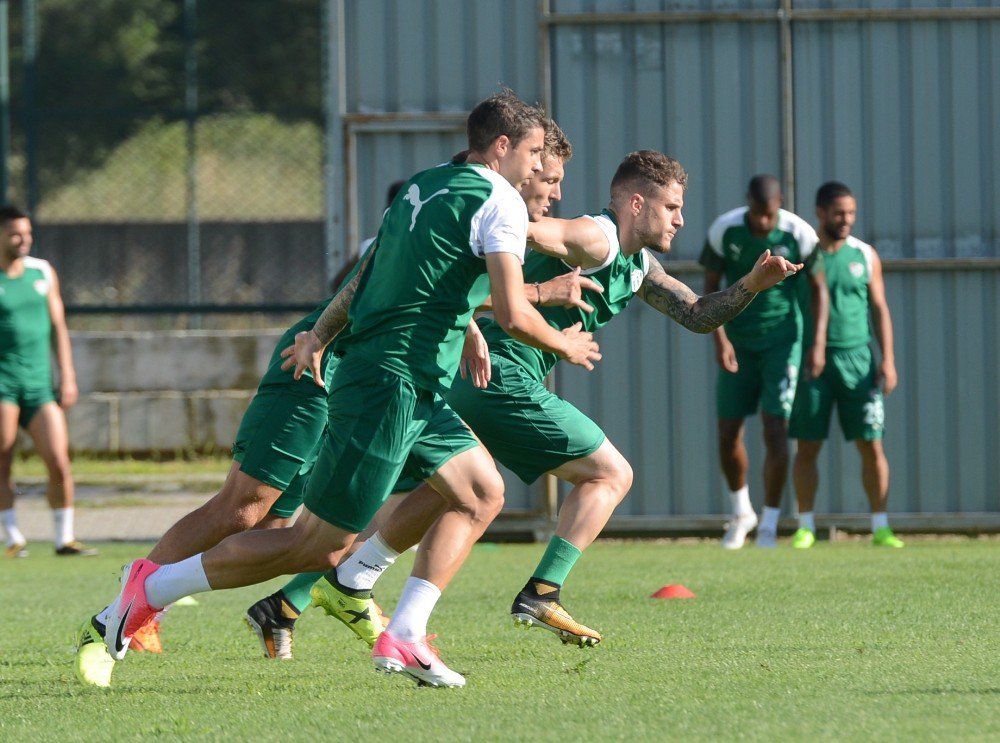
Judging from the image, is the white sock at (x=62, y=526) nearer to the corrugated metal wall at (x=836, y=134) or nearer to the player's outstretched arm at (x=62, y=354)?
the player's outstretched arm at (x=62, y=354)

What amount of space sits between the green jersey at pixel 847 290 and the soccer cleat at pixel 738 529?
3.95 feet

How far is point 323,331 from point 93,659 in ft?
4.17

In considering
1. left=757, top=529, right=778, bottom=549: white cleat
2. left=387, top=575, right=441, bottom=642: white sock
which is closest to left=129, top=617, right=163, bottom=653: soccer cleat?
left=387, top=575, right=441, bottom=642: white sock

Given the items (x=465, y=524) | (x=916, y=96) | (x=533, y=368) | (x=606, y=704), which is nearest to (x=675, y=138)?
(x=916, y=96)

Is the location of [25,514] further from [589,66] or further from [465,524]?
[465,524]

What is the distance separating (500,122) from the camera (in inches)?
204

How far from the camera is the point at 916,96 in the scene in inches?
440

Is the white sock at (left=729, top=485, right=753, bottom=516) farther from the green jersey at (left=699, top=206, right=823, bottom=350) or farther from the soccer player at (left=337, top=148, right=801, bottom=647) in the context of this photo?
the soccer player at (left=337, top=148, right=801, bottom=647)

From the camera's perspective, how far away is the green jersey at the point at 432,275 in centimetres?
488

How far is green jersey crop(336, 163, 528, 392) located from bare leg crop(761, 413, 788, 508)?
18.3 feet

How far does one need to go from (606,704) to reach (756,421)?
6883 millimetres

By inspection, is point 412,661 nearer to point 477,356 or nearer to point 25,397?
point 477,356

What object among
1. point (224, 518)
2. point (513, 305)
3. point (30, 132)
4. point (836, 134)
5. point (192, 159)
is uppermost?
point (30, 132)

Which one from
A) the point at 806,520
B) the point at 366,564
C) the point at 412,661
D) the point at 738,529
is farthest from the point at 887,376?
the point at 412,661
